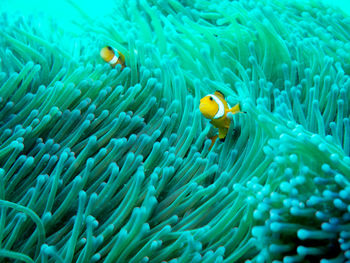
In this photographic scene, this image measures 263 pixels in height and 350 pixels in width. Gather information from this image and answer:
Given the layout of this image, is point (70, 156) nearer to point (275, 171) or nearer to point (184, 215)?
point (184, 215)

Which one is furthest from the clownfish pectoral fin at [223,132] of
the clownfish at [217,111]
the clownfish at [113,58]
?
the clownfish at [113,58]

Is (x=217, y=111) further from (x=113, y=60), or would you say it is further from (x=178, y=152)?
(x=113, y=60)

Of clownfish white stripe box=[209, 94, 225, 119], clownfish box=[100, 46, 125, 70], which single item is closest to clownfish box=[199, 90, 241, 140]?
clownfish white stripe box=[209, 94, 225, 119]

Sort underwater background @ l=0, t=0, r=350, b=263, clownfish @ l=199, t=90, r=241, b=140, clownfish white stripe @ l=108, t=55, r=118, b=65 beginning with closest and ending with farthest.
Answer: underwater background @ l=0, t=0, r=350, b=263
clownfish @ l=199, t=90, r=241, b=140
clownfish white stripe @ l=108, t=55, r=118, b=65

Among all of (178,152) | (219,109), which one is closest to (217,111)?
(219,109)

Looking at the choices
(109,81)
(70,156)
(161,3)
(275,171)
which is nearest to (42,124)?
(70,156)

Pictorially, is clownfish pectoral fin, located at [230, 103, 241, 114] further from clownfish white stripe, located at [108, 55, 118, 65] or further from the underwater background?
clownfish white stripe, located at [108, 55, 118, 65]

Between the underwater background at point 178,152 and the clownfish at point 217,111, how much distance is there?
30 mm

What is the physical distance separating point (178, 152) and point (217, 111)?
203mm

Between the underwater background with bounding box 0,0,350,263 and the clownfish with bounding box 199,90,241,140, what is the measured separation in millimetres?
30

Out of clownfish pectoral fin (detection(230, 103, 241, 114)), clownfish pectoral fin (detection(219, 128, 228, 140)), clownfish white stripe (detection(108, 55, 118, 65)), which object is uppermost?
clownfish white stripe (detection(108, 55, 118, 65))

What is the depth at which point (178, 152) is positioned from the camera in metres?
1.32

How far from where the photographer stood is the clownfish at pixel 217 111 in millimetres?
1292

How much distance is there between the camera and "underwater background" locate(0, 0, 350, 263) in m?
0.86
